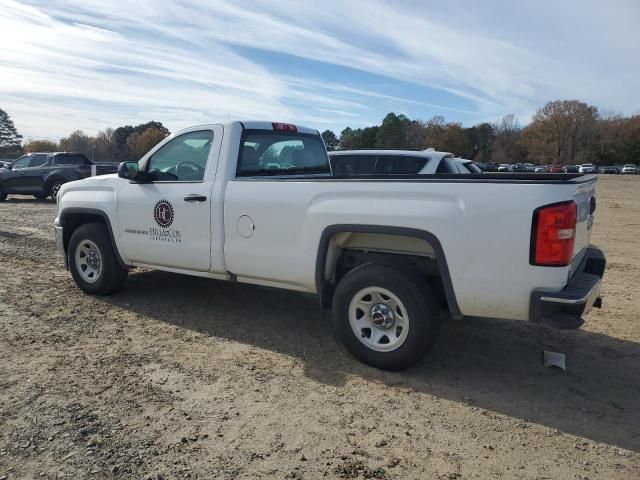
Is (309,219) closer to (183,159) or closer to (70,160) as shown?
(183,159)

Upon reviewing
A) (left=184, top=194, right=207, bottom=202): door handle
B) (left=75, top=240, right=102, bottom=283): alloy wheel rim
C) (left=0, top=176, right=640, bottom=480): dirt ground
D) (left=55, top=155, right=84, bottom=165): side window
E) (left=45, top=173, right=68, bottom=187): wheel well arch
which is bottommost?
(left=0, top=176, right=640, bottom=480): dirt ground

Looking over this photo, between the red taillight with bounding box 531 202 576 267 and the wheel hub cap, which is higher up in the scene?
the red taillight with bounding box 531 202 576 267

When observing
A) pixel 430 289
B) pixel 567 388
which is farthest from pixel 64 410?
pixel 567 388

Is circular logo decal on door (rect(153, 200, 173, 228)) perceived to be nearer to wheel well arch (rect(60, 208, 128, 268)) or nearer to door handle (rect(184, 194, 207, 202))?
door handle (rect(184, 194, 207, 202))

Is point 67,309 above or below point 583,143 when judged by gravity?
below

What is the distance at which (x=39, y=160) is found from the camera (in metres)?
18.2

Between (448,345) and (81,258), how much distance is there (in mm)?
4260

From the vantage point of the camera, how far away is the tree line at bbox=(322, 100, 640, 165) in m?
100

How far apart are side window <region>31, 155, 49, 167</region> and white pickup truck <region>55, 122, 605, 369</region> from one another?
1421 cm

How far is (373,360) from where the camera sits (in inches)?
158

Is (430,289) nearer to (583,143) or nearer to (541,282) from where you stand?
(541,282)

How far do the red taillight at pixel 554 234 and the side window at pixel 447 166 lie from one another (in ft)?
21.1

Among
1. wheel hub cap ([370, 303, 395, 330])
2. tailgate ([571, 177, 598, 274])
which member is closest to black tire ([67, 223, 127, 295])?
wheel hub cap ([370, 303, 395, 330])

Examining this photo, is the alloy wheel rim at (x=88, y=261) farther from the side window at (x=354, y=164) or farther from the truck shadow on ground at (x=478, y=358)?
the side window at (x=354, y=164)
